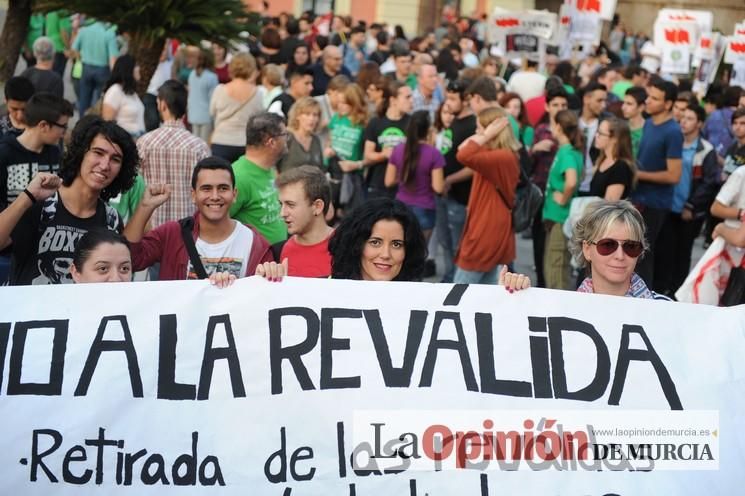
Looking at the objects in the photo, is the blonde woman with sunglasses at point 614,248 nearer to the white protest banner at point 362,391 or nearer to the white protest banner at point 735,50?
the white protest banner at point 362,391

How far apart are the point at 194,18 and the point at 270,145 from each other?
104 inches

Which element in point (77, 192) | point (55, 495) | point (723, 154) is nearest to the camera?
point (55, 495)

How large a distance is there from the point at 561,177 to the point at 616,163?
0.64 metres

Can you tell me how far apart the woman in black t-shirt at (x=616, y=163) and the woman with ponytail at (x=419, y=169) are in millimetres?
1327

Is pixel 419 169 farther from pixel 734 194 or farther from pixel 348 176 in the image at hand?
pixel 734 194

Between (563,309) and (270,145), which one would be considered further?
(270,145)

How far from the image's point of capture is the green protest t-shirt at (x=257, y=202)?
6664 mm

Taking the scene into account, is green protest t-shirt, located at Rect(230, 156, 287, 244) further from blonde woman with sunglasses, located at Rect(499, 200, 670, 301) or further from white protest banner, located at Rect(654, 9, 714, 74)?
white protest banner, located at Rect(654, 9, 714, 74)

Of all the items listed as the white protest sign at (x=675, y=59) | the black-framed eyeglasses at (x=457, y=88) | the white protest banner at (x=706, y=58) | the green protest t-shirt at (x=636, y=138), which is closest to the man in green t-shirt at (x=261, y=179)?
the black-framed eyeglasses at (x=457, y=88)

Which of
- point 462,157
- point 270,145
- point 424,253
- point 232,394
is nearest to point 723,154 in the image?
point 462,157

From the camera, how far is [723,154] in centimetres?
1201

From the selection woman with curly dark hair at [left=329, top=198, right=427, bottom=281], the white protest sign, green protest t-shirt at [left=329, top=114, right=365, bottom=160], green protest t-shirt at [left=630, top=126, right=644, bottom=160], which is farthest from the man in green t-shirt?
the white protest sign

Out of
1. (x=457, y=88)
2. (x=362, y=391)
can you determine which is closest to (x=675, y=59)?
(x=457, y=88)

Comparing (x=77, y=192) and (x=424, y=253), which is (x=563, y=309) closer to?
(x=424, y=253)
